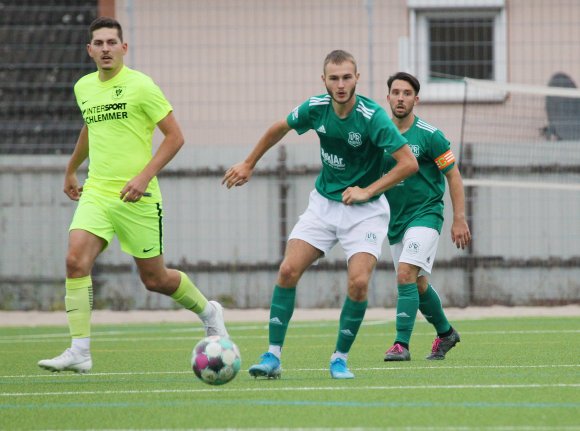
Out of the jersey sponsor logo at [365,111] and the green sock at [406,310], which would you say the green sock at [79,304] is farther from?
the green sock at [406,310]

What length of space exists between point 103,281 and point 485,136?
15.6ft

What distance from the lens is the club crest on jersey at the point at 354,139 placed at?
8.30 m

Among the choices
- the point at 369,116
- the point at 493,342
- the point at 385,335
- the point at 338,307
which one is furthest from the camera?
the point at 338,307

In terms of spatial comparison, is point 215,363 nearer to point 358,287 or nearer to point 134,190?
point 358,287

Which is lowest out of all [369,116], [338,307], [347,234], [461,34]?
[338,307]

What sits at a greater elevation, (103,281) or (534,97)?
(534,97)

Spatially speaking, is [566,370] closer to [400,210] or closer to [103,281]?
A: [400,210]

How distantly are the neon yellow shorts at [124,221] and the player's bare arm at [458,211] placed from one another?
209 centimetres

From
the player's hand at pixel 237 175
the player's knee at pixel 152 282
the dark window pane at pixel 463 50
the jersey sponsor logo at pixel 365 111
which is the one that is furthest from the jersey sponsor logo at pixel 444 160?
the dark window pane at pixel 463 50

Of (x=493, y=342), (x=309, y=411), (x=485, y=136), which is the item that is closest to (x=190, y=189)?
(x=485, y=136)

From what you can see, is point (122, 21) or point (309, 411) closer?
point (309, 411)

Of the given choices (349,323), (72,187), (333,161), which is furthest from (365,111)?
(72,187)

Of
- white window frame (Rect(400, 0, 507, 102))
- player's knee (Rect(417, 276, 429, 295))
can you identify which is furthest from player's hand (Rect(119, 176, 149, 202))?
white window frame (Rect(400, 0, 507, 102))

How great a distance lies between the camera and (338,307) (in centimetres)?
1575
